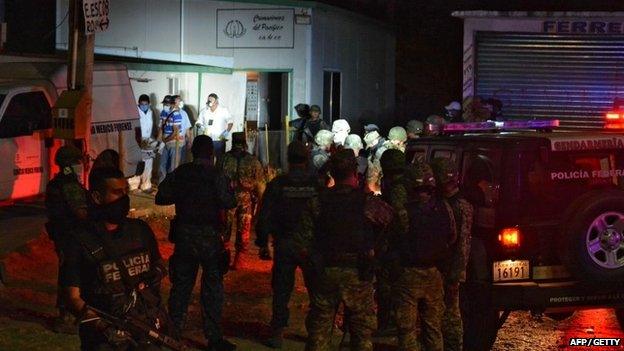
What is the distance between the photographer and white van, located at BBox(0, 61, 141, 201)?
574 inches

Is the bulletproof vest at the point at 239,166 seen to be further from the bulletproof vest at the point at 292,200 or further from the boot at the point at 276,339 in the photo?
the boot at the point at 276,339

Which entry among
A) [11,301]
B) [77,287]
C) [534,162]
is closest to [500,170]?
[534,162]

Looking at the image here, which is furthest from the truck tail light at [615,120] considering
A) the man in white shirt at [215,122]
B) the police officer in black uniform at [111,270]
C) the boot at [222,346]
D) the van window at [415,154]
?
the man in white shirt at [215,122]

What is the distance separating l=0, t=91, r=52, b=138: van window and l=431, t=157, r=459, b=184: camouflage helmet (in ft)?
28.1

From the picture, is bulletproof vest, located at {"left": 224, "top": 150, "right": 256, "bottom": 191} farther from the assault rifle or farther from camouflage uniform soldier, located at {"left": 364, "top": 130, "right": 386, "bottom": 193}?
the assault rifle

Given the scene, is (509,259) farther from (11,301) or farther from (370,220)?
(11,301)

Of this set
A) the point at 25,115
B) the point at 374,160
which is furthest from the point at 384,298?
the point at 25,115

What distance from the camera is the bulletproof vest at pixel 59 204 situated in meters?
8.34

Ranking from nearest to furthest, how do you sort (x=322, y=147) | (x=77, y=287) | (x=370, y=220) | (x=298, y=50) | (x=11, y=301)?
(x=77, y=287), (x=370, y=220), (x=11, y=301), (x=322, y=147), (x=298, y=50)

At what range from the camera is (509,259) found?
Result: 8.01 m

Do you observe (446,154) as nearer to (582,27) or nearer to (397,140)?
(397,140)

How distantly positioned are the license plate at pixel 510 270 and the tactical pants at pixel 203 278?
7.12 ft

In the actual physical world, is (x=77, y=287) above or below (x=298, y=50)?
below

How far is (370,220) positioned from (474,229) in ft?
4.73
